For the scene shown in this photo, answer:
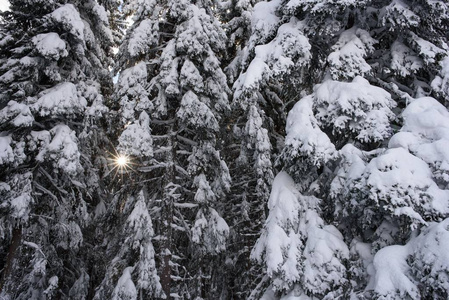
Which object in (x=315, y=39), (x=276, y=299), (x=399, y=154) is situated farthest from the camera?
(x=315, y=39)

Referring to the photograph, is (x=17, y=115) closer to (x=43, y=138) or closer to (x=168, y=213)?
(x=43, y=138)

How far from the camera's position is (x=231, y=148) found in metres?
14.3

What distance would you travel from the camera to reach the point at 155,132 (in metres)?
11.1

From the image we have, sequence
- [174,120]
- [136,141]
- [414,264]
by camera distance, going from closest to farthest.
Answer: [414,264], [136,141], [174,120]

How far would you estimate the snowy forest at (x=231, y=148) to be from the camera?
183 inches

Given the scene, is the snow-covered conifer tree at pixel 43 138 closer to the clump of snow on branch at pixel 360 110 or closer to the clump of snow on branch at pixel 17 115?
the clump of snow on branch at pixel 17 115

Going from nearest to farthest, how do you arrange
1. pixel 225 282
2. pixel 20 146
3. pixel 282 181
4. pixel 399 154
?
pixel 399 154 → pixel 282 181 → pixel 20 146 → pixel 225 282

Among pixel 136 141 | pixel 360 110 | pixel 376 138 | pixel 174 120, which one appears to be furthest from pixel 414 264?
pixel 174 120

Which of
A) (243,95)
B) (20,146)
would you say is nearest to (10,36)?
(20,146)

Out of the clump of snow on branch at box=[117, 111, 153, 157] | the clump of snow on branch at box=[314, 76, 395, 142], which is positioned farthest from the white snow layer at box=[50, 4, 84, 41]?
the clump of snow on branch at box=[314, 76, 395, 142]

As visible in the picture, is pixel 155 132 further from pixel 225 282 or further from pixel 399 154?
pixel 399 154

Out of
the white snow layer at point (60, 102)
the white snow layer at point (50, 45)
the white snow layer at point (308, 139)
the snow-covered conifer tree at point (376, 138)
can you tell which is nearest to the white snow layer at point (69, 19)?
the white snow layer at point (50, 45)

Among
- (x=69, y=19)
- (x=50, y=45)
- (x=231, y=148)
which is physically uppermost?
(x=69, y=19)

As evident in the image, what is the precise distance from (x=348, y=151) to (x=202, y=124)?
521 cm
